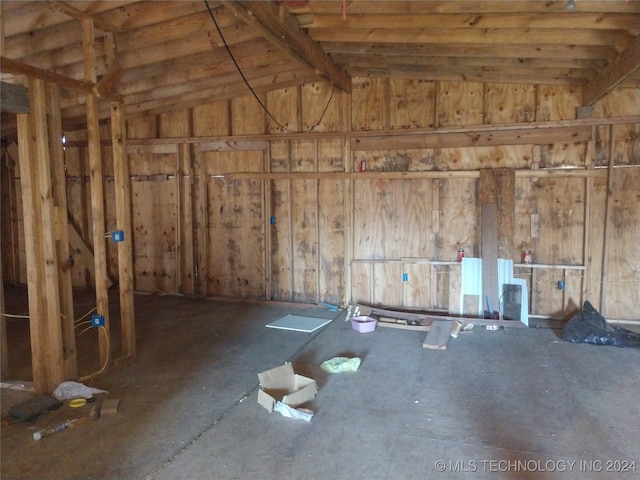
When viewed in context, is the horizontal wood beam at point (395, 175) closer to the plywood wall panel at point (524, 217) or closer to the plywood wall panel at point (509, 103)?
the plywood wall panel at point (524, 217)

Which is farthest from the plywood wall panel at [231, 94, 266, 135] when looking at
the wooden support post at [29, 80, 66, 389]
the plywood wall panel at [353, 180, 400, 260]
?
the wooden support post at [29, 80, 66, 389]

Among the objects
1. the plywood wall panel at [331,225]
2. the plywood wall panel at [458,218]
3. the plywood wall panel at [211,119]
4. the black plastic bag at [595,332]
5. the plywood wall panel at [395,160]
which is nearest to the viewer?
the black plastic bag at [595,332]

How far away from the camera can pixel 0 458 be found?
270cm

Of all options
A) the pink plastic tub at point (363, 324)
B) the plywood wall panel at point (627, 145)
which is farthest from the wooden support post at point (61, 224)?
the plywood wall panel at point (627, 145)

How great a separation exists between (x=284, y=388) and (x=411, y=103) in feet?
12.6

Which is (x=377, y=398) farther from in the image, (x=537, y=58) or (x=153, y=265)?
(x=153, y=265)

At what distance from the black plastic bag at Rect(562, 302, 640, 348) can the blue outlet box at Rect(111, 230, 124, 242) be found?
449 centimetres

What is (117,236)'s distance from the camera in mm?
3930

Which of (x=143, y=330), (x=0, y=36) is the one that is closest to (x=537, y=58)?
(x=0, y=36)

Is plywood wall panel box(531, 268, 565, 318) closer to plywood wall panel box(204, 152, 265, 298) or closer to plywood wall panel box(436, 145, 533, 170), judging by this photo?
plywood wall panel box(436, 145, 533, 170)

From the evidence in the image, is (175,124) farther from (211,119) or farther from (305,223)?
(305,223)

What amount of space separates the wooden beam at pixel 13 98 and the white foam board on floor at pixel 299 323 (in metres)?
3.25

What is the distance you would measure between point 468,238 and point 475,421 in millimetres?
2900

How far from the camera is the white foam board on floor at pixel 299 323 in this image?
5.17m
